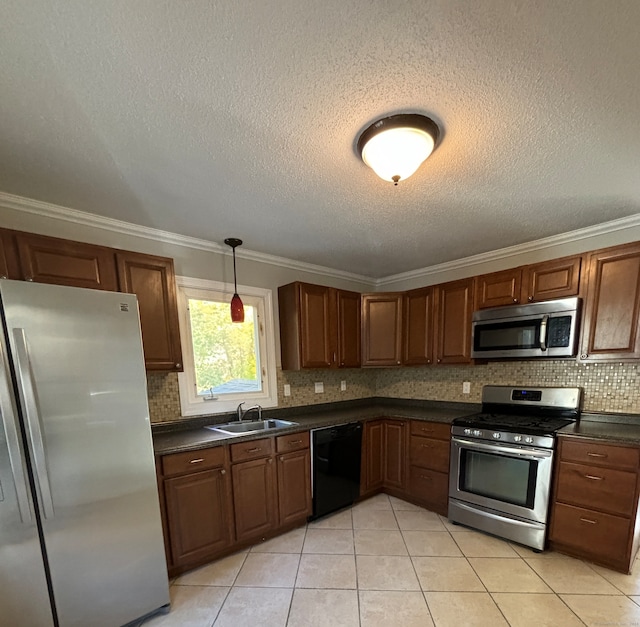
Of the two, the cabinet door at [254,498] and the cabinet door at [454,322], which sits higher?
the cabinet door at [454,322]

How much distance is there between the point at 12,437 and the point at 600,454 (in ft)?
10.8

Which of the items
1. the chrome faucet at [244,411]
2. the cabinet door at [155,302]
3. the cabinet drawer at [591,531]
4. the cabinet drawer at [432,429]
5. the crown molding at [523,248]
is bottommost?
the cabinet drawer at [591,531]

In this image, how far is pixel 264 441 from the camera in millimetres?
2402

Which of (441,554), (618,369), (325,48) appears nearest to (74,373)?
(325,48)

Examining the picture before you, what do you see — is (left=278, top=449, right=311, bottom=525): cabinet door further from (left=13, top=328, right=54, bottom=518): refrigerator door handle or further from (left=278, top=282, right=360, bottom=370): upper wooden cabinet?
(left=13, top=328, right=54, bottom=518): refrigerator door handle

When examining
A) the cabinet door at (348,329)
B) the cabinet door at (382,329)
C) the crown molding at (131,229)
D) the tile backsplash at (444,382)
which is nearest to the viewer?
the crown molding at (131,229)

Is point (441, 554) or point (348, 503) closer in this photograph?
point (441, 554)

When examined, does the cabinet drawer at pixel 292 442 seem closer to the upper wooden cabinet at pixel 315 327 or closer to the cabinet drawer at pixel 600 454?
the upper wooden cabinet at pixel 315 327

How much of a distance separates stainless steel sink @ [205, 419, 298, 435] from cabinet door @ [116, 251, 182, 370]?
693mm

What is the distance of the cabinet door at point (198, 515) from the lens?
199 cm

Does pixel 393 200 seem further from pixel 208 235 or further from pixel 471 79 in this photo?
pixel 208 235

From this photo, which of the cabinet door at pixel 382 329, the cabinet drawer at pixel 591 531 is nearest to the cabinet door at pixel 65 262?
the cabinet door at pixel 382 329

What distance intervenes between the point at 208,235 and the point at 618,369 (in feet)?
11.1

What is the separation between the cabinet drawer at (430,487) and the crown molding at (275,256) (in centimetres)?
208
